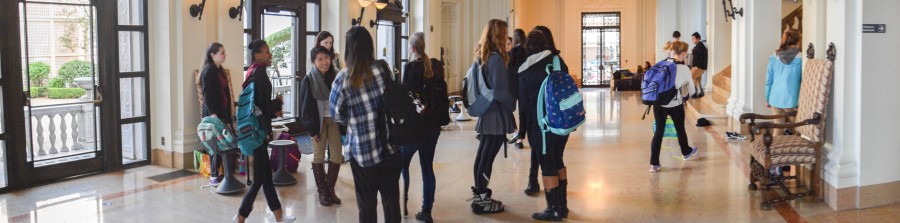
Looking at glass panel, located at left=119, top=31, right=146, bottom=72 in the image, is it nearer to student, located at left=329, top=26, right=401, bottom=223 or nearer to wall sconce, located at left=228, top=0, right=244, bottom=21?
wall sconce, located at left=228, top=0, right=244, bottom=21

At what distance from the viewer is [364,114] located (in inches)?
162

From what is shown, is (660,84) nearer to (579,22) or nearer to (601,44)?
(579,22)

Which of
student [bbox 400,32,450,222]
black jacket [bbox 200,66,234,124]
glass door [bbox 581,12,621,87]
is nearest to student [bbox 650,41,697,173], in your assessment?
student [bbox 400,32,450,222]

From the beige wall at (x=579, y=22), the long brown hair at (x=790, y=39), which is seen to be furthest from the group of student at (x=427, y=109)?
the beige wall at (x=579, y=22)

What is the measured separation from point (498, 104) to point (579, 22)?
22.0m

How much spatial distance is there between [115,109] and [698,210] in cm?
536

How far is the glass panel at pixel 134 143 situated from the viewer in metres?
8.21

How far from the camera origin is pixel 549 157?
5.54 meters

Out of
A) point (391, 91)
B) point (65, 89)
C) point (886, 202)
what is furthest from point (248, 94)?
point (886, 202)

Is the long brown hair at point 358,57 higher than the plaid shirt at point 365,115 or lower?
higher

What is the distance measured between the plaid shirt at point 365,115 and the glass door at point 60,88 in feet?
13.9

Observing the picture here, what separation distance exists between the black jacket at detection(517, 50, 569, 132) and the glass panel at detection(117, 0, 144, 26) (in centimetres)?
419

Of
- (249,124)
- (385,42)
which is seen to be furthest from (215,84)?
(385,42)

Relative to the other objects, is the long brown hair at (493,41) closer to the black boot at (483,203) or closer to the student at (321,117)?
the black boot at (483,203)
